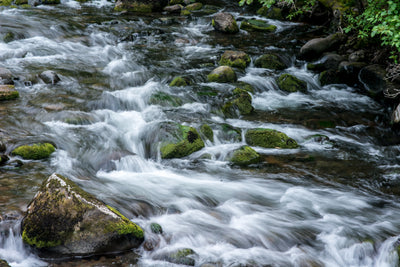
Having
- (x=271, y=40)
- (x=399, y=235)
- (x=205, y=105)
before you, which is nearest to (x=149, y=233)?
(x=399, y=235)

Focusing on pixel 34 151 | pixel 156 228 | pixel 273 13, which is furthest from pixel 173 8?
pixel 156 228

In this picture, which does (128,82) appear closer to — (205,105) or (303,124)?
(205,105)

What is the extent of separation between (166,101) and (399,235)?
21.1 ft

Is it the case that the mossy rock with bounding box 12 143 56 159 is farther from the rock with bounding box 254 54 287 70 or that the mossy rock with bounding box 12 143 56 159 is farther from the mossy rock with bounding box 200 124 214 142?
the rock with bounding box 254 54 287 70

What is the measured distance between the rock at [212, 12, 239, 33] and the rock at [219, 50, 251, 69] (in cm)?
397

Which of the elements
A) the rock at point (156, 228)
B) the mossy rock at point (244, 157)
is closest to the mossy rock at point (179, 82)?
the mossy rock at point (244, 157)

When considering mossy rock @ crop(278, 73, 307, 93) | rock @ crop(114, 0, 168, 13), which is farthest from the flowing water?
rock @ crop(114, 0, 168, 13)

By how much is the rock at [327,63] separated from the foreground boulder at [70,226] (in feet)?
32.6

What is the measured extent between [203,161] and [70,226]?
3431mm

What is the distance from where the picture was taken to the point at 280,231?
5.18 m

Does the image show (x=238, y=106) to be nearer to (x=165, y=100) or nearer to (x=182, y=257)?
(x=165, y=100)

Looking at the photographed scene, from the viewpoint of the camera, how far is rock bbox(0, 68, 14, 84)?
9.54 metres

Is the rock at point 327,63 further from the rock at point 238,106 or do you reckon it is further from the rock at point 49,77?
the rock at point 49,77

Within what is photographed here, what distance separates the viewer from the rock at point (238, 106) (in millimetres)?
9320
